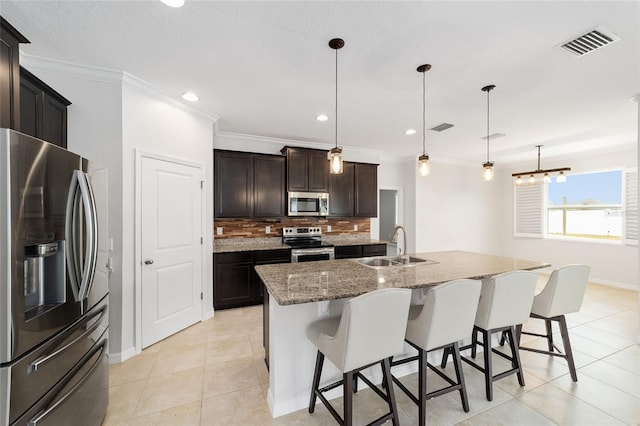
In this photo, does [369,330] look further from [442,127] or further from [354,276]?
[442,127]

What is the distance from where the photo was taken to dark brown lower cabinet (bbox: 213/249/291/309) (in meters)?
3.76

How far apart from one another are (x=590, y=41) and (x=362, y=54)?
166cm

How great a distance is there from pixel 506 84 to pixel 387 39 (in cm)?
152

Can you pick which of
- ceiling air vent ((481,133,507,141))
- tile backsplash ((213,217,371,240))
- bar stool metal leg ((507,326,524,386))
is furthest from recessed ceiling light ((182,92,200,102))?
ceiling air vent ((481,133,507,141))

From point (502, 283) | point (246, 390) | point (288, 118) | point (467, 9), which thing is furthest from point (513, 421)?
point (288, 118)

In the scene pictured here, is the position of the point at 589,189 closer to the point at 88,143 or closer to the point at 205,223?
the point at 205,223

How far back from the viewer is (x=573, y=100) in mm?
3053

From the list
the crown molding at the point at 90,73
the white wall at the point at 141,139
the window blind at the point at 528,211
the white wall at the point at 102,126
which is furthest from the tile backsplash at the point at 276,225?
the window blind at the point at 528,211

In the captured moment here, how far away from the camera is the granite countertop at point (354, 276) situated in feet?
5.51

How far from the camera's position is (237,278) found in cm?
387

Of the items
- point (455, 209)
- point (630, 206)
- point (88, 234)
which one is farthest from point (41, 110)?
point (630, 206)

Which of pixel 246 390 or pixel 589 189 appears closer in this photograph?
pixel 246 390

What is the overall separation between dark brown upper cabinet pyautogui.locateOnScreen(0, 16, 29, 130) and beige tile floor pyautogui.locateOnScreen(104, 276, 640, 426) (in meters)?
2.06

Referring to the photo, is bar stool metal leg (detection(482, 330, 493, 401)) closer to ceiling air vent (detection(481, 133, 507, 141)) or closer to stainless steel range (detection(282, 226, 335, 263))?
stainless steel range (detection(282, 226, 335, 263))
